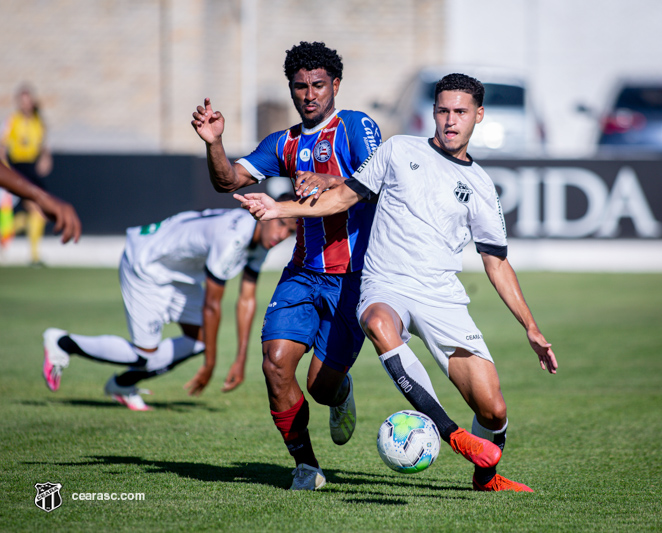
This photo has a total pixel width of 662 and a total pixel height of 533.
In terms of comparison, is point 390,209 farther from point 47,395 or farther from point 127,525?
point 47,395

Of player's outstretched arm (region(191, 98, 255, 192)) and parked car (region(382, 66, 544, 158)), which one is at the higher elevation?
parked car (region(382, 66, 544, 158))

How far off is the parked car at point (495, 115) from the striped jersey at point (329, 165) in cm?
1156

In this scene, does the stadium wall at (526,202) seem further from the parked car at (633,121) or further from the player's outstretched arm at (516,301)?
the player's outstretched arm at (516,301)

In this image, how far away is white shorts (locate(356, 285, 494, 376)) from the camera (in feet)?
14.2

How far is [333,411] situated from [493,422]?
1081 mm

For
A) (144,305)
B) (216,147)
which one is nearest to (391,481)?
(216,147)

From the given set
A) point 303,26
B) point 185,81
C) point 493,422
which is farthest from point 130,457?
point 303,26

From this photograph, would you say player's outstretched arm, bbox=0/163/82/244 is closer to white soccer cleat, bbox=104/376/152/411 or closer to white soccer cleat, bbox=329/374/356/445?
white soccer cleat, bbox=329/374/356/445

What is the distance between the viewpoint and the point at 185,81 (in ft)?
73.6

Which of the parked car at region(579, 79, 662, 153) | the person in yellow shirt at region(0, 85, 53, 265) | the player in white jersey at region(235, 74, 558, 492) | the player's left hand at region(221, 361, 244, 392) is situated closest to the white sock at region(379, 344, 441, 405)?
the player in white jersey at region(235, 74, 558, 492)

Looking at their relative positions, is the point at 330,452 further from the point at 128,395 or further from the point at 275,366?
the point at 128,395

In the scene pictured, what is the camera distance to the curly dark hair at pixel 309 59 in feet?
15.6

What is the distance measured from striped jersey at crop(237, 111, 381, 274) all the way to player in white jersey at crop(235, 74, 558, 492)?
263 mm

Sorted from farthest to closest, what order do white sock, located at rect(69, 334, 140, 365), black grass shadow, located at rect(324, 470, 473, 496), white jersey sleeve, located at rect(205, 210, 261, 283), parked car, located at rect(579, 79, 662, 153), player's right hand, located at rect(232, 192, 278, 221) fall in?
parked car, located at rect(579, 79, 662, 153) < white sock, located at rect(69, 334, 140, 365) < white jersey sleeve, located at rect(205, 210, 261, 283) < black grass shadow, located at rect(324, 470, 473, 496) < player's right hand, located at rect(232, 192, 278, 221)
